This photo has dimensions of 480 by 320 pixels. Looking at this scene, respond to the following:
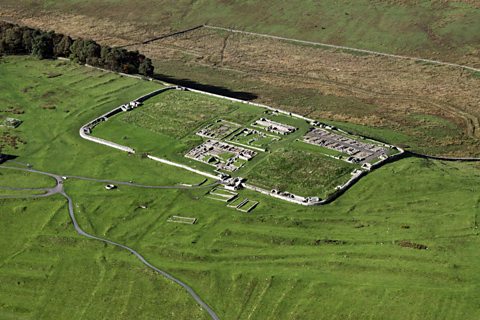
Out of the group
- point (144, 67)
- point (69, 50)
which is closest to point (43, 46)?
point (69, 50)

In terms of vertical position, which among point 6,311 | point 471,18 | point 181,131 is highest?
point 471,18

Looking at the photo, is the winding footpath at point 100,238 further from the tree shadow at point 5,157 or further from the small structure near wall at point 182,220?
the small structure near wall at point 182,220

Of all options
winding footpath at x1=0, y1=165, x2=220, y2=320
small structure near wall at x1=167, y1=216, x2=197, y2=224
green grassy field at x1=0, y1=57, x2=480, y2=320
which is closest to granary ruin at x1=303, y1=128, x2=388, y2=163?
green grassy field at x1=0, y1=57, x2=480, y2=320

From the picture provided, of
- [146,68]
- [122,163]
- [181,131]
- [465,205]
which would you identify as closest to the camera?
[465,205]

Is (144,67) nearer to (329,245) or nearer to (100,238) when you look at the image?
(100,238)

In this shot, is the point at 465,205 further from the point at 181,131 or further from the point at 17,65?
the point at 17,65

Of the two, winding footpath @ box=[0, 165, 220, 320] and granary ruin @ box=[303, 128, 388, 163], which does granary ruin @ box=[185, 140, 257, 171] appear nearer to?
winding footpath @ box=[0, 165, 220, 320]

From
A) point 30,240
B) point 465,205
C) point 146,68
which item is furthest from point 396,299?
point 146,68
